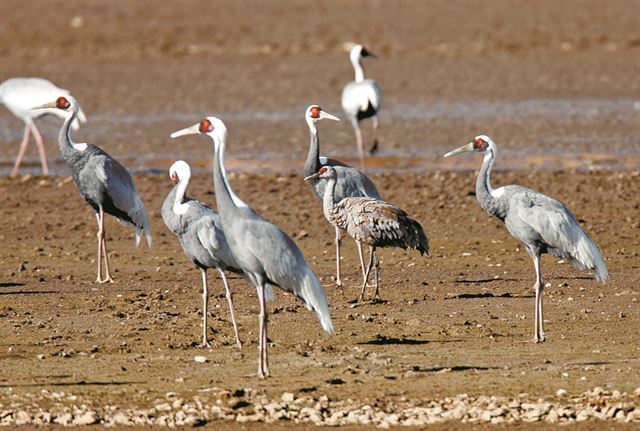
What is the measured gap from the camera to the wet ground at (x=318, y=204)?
951 centimetres

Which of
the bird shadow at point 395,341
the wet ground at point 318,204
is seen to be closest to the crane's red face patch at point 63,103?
the wet ground at point 318,204

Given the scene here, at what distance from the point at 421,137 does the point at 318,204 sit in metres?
5.48

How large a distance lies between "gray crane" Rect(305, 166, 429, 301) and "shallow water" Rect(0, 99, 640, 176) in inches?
278

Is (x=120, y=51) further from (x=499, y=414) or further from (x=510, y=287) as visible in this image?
(x=499, y=414)

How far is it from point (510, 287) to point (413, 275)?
1091 millimetres

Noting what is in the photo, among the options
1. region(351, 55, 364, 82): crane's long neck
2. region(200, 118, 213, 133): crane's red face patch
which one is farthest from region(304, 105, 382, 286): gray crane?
region(351, 55, 364, 82): crane's long neck

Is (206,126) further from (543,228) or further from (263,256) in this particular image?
(543,228)

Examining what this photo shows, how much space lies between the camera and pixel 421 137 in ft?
70.5

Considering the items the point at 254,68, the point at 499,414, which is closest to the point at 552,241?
the point at 499,414

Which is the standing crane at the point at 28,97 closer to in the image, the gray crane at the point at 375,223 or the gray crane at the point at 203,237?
the gray crane at the point at 375,223

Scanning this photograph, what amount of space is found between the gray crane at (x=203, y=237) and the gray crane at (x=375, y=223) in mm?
1598

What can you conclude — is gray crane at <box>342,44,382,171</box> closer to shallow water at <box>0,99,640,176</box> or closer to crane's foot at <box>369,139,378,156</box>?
crane's foot at <box>369,139,378,156</box>

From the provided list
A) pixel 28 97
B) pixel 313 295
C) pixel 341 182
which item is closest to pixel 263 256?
pixel 313 295

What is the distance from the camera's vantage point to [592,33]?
32594 mm
